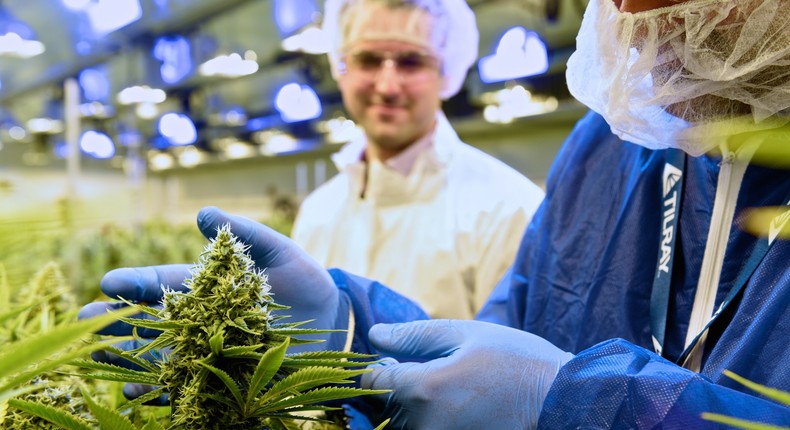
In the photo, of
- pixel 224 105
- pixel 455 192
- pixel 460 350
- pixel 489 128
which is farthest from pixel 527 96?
pixel 460 350

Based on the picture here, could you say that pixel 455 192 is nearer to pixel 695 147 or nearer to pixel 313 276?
pixel 695 147

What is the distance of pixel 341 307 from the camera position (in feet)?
3.16

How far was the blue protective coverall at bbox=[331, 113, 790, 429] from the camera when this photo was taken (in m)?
0.71

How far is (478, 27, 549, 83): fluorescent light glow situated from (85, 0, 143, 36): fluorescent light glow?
12.3ft

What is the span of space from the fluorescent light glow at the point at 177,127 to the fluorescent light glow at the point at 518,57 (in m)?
6.77

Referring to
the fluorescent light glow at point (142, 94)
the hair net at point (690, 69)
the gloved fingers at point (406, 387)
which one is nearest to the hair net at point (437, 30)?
the hair net at point (690, 69)

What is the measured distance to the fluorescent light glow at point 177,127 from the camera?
41.3ft

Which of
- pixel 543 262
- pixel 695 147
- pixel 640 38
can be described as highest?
pixel 640 38

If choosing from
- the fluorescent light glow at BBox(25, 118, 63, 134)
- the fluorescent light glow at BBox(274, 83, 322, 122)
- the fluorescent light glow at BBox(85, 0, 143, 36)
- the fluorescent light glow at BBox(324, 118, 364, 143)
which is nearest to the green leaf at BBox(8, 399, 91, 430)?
the fluorescent light glow at BBox(85, 0, 143, 36)

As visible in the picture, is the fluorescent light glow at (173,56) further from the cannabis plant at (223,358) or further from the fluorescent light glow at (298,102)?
the cannabis plant at (223,358)

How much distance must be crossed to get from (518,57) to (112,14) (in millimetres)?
4139

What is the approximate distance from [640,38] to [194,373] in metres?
0.83

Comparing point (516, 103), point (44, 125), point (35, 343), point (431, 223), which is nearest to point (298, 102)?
point (516, 103)

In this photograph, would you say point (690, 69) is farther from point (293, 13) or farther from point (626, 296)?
point (293, 13)
